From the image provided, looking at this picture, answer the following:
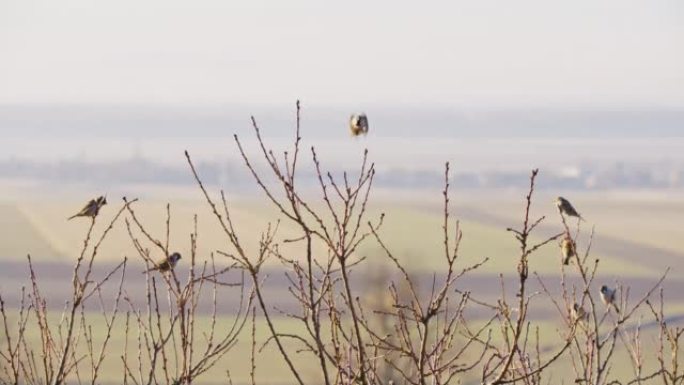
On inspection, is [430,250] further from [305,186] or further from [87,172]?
[87,172]

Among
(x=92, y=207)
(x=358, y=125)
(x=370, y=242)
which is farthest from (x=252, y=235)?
(x=358, y=125)

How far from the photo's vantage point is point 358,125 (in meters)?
7.24

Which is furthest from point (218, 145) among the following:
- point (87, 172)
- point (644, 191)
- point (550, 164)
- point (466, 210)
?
point (466, 210)

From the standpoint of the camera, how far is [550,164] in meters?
143

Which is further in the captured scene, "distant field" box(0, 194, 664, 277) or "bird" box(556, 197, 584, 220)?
"distant field" box(0, 194, 664, 277)

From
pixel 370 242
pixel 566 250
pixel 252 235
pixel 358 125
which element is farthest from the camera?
pixel 252 235

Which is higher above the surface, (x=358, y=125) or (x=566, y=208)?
(x=358, y=125)

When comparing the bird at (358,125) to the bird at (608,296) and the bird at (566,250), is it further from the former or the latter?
the bird at (608,296)

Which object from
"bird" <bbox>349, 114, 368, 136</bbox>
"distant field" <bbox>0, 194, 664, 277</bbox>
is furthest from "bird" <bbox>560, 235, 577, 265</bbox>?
"distant field" <bbox>0, 194, 664, 277</bbox>

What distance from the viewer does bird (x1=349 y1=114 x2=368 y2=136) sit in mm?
7201

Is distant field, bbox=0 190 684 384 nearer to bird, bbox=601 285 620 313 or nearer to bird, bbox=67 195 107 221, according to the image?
bird, bbox=601 285 620 313

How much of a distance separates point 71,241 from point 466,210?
26913 millimetres

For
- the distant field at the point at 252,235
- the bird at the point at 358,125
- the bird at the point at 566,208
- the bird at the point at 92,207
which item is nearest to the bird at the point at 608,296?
the bird at the point at 566,208

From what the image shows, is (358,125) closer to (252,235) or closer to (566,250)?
(566,250)
